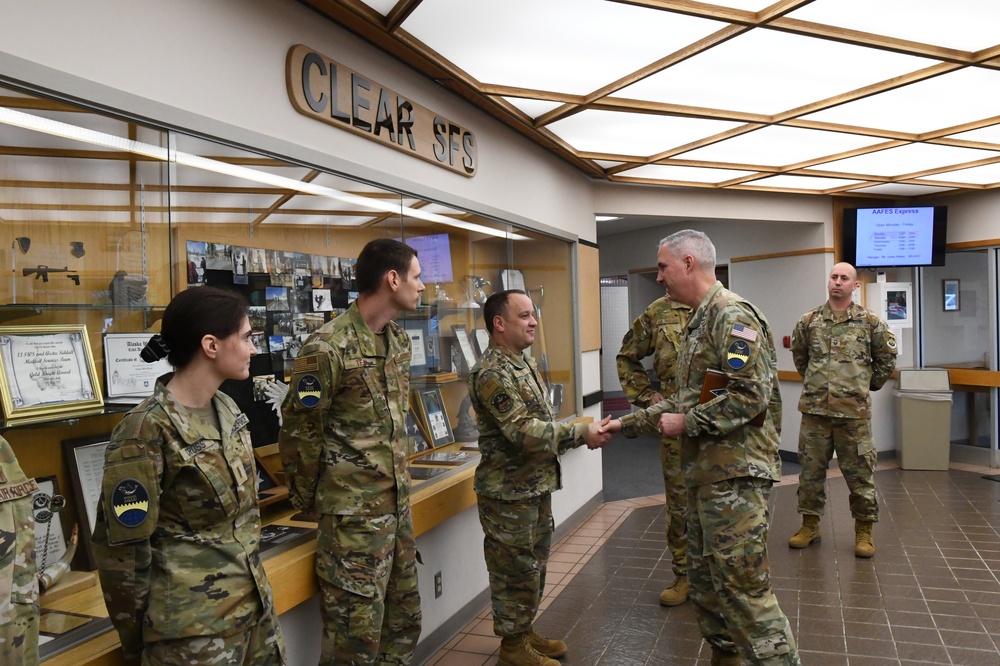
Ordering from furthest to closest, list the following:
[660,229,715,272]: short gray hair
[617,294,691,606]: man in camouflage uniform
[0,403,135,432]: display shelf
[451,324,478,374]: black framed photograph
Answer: [451,324,478,374]: black framed photograph → [617,294,691,606]: man in camouflage uniform → [660,229,715,272]: short gray hair → [0,403,135,432]: display shelf

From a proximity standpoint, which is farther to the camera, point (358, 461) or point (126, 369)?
point (358, 461)

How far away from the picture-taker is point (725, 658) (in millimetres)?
3004

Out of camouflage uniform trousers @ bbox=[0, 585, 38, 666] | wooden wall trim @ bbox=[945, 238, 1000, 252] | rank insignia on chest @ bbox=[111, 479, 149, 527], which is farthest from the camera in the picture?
wooden wall trim @ bbox=[945, 238, 1000, 252]

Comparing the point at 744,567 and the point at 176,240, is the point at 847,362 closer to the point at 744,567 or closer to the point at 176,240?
the point at 744,567

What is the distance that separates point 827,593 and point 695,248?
2.50 m

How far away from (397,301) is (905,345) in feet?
25.6

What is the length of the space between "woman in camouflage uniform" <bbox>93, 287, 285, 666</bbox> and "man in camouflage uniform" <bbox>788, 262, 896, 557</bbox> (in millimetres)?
4321

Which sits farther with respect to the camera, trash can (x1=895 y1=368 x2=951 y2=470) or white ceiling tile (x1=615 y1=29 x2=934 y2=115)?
trash can (x1=895 y1=368 x2=951 y2=470)

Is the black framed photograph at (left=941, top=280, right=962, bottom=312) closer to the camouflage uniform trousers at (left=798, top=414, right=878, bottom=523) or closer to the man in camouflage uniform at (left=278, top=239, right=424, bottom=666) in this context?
the camouflage uniform trousers at (left=798, top=414, right=878, bottom=523)

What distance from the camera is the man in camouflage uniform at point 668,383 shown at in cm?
422

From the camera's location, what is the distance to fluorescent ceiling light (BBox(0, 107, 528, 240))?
1.92 meters

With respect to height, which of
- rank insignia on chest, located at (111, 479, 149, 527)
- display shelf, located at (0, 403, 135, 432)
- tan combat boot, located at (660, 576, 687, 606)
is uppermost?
display shelf, located at (0, 403, 135, 432)

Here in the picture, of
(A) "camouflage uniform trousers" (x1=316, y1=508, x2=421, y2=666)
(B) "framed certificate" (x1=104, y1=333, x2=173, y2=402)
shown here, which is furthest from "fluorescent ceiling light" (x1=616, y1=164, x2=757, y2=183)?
(B) "framed certificate" (x1=104, y1=333, x2=173, y2=402)

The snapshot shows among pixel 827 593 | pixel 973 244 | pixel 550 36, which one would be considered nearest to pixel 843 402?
pixel 827 593
